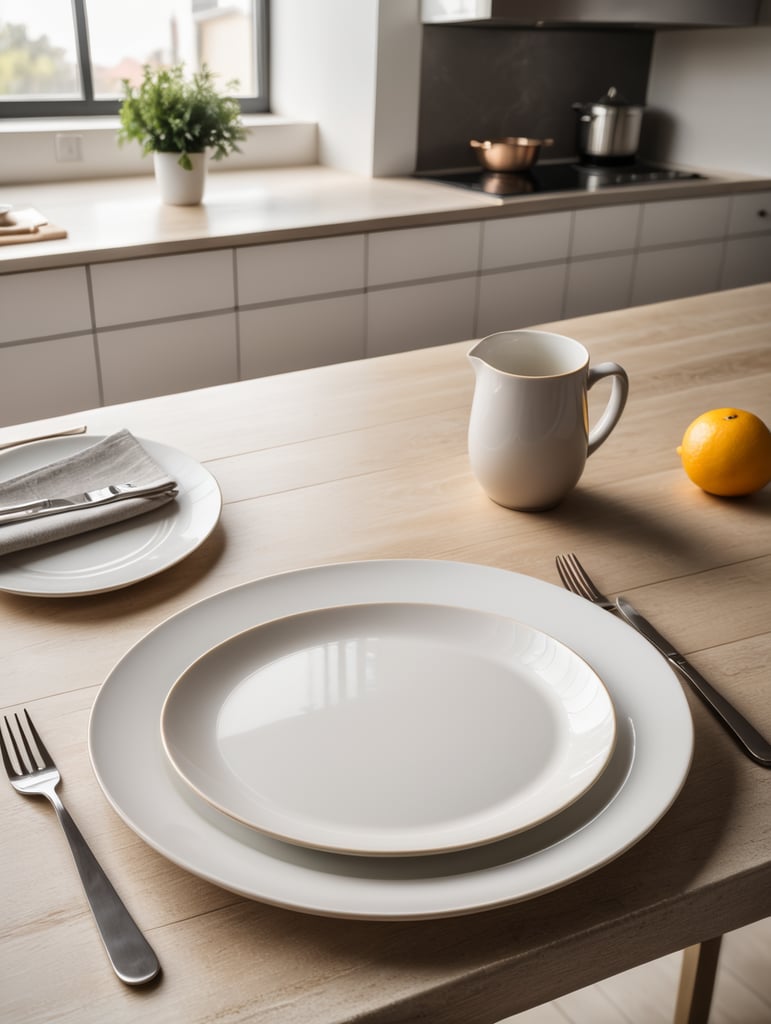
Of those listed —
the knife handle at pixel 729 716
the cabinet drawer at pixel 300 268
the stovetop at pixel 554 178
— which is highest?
the stovetop at pixel 554 178

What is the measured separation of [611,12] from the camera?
108 inches

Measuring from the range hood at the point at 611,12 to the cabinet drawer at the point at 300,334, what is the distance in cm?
92

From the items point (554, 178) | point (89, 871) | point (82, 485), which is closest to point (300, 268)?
point (554, 178)

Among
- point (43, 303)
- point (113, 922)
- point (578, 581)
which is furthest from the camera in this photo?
point (43, 303)

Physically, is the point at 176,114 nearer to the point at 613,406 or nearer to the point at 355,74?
the point at 355,74

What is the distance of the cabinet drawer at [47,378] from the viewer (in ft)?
6.63

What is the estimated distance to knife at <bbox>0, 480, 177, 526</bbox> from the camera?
2.59 ft

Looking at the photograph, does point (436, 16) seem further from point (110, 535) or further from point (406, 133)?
point (110, 535)

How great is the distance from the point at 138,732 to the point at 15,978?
0.15m

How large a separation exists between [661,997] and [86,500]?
1.12 metres

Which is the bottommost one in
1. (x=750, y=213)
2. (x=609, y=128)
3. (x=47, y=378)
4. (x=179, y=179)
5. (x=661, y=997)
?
(x=661, y=997)

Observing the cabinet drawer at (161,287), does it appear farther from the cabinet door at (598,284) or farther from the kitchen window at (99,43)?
the cabinet door at (598,284)

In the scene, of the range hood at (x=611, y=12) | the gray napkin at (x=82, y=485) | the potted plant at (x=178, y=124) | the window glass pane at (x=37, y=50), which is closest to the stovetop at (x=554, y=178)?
the range hood at (x=611, y=12)

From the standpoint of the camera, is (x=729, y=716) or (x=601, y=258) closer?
(x=729, y=716)
